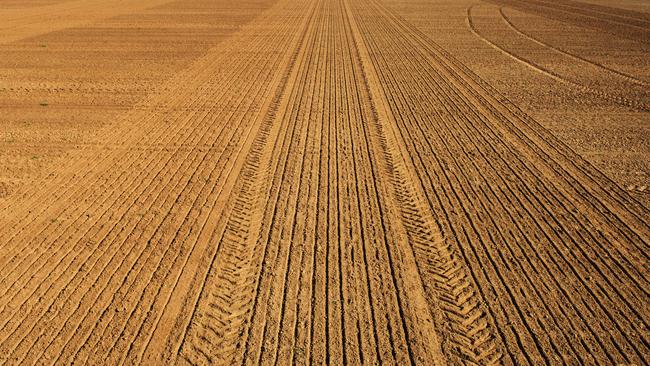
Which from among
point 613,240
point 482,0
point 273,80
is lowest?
point 613,240

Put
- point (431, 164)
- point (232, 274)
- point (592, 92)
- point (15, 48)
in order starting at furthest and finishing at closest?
1. point (15, 48)
2. point (592, 92)
3. point (431, 164)
4. point (232, 274)

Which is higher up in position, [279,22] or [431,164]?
[279,22]

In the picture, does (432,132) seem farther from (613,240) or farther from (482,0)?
(482,0)

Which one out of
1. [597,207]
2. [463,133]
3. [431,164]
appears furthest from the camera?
[463,133]

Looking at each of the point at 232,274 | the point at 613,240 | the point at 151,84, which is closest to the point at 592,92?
the point at 613,240

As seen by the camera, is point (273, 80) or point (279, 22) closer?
point (273, 80)

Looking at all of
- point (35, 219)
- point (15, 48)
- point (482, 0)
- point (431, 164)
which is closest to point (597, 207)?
point (431, 164)
